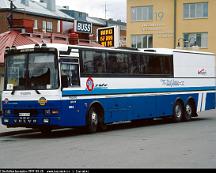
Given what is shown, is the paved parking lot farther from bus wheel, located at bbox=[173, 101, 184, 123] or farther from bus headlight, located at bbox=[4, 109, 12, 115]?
bus wheel, located at bbox=[173, 101, 184, 123]

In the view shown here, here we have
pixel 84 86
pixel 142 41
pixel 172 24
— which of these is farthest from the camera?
pixel 142 41

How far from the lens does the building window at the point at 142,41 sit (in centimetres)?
6669

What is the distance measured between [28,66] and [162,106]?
7873 mm

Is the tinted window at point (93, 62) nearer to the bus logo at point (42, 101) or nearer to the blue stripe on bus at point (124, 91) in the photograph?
the blue stripe on bus at point (124, 91)

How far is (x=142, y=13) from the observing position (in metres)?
67.4

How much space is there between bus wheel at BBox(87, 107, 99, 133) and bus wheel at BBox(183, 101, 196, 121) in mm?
7854

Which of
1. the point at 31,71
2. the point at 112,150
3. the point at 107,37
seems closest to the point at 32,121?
the point at 31,71

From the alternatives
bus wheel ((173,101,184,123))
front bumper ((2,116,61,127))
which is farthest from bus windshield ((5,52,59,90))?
bus wheel ((173,101,184,123))

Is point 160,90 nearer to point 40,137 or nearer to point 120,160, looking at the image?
point 40,137

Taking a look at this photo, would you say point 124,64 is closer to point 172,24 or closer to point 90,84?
point 90,84

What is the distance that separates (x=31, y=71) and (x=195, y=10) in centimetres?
4797

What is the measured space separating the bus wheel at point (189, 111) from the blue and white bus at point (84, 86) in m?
1.28

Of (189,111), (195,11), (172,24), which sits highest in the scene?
(195,11)

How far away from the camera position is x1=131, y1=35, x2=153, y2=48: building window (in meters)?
66.7
